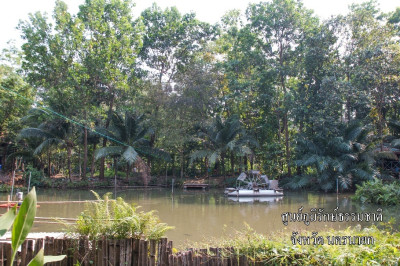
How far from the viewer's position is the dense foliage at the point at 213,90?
1850 centimetres

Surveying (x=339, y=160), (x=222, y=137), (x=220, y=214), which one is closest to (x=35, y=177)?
(x=222, y=137)

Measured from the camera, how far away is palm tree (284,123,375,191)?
17.5 metres

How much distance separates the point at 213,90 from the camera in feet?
71.2

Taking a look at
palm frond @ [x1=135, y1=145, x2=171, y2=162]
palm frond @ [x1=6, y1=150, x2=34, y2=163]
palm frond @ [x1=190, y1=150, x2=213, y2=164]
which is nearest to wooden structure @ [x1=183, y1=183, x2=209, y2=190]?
palm frond @ [x1=190, y1=150, x2=213, y2=164]

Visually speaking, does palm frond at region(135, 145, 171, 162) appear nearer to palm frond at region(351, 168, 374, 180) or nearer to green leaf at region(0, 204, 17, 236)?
palm frond at region(351, 168, 374, 180)

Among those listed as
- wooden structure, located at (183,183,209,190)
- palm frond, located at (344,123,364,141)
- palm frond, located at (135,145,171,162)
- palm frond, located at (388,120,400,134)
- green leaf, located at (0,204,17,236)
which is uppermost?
palm frond, located at (388,120,400,134)

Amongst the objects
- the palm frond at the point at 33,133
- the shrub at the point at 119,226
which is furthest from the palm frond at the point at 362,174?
the palm frond at the point at 33,133

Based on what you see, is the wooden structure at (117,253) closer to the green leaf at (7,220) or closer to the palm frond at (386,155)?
the green leaf at (7,220)

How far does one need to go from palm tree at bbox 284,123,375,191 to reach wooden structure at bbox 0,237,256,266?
14798mm

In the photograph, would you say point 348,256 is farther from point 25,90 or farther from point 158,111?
point 25,90

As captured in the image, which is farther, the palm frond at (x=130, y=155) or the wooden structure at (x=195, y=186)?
the wooden structure at (x=195, y=186)

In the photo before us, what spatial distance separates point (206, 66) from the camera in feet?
71.6

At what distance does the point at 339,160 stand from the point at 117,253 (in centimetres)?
1720

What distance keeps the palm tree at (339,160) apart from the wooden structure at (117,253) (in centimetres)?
1480
